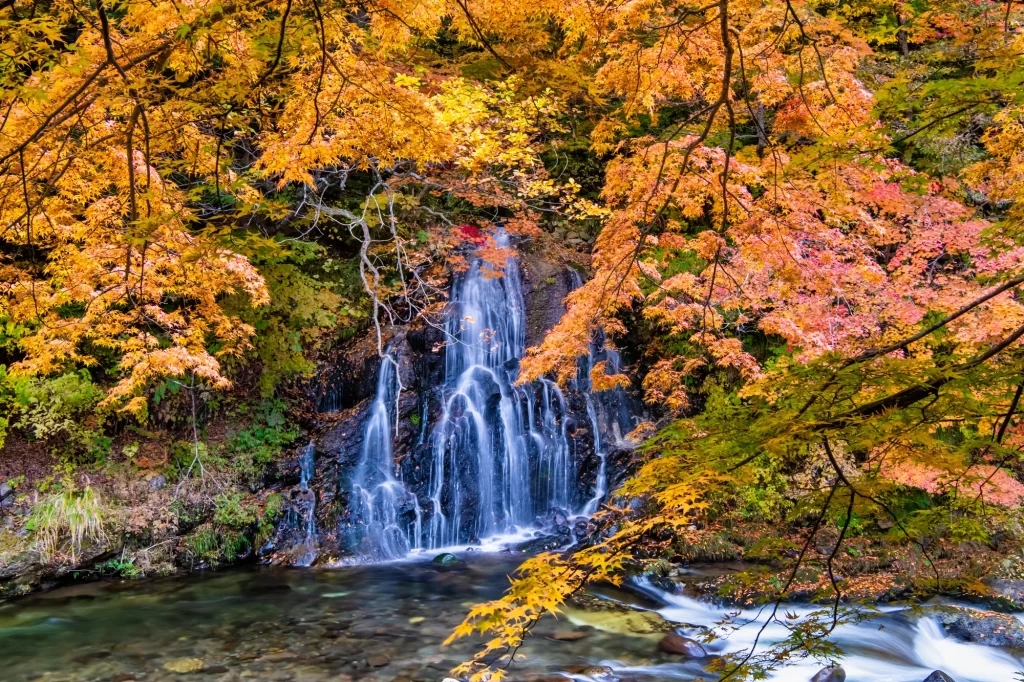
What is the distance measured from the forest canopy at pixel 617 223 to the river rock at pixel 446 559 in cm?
198

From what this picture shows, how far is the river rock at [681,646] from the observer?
587 cm

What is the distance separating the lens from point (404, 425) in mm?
9867

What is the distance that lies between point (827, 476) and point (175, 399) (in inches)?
366

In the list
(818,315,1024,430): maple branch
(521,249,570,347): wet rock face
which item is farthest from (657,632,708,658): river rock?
(521,249,570,347): wet rock face

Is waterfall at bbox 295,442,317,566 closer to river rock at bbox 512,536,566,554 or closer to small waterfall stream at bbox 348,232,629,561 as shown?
small waterfall stream at bbox 348,232,629,561

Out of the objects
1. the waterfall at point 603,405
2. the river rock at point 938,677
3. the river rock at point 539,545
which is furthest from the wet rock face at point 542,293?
the river rock at point 938,677

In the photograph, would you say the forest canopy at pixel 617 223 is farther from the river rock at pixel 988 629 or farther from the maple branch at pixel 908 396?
the river rock at pixel 988 629

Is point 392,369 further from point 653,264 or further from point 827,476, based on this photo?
point 827,476

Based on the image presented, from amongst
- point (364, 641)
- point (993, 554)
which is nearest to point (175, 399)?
point (364, 641)

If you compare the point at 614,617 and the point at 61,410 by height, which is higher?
the point at 61,410

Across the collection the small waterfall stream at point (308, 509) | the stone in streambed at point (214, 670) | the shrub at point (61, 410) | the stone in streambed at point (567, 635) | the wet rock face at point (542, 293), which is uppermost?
the wet rock face at point (542, 293)

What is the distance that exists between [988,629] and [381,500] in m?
7.13

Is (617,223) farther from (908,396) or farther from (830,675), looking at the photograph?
(830,675)

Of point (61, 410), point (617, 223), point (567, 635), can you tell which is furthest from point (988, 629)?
point (61, 410)
